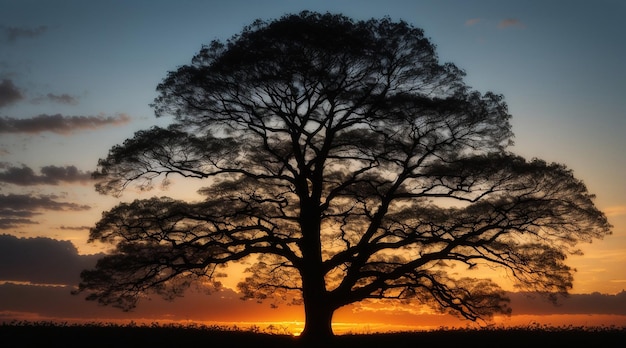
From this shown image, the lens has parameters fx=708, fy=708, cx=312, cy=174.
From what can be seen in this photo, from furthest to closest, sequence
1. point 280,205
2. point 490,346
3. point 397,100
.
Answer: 1. point 280,205
2. point 397,100
3. point 490,346

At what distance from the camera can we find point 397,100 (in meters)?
25.5

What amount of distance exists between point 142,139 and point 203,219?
3745 mm

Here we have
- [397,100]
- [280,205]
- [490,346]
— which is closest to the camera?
[490,346]

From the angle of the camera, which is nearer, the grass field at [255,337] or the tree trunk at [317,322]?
the grass field at [255,337]

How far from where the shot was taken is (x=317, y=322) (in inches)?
1018

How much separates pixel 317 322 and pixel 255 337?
2311mm

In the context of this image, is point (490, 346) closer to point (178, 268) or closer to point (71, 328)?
point (178, 268)

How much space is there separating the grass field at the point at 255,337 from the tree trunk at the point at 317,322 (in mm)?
473

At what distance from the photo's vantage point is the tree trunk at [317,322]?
Answer: 25.7m

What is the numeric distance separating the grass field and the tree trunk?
473 mm

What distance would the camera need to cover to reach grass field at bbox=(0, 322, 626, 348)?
23.0m

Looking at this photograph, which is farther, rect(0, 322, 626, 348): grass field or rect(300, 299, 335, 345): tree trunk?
rect(300, 299, 335, 345): tree trunk

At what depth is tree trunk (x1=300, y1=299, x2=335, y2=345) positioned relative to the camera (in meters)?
25.7

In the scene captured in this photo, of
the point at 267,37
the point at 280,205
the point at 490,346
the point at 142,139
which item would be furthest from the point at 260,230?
the point at 490,346
